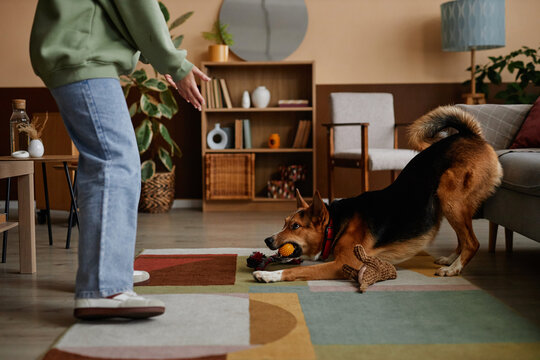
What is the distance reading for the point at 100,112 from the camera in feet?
5.40

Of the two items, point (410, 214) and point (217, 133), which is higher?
point (217, 133)

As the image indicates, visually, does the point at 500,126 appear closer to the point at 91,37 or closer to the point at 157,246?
the point at 157,246

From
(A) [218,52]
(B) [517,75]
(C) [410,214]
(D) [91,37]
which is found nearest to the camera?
(D) [91,37]

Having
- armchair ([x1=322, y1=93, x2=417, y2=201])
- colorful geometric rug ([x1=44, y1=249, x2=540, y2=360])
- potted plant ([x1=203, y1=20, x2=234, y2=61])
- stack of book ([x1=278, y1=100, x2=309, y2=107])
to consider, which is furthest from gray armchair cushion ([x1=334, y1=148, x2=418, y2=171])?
potted plant ([x1=203, y1=20, x2=234, y2=61])

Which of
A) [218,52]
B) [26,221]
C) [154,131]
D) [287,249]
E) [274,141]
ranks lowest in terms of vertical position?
[287,249]

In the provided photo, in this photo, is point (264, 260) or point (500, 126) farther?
point (500, 126)

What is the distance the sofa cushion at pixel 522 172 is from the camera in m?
2.19

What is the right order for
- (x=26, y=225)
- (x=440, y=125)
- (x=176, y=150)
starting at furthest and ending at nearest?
1. (x=176, y=150)
2. (x=440, y=125)
3. (x=26, y=225)

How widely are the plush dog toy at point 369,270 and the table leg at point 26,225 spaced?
1404 mm

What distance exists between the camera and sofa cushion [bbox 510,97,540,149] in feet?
9.55

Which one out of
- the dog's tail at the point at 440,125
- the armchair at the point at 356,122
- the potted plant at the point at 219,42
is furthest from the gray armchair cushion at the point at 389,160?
the potted plant at the point at 219,42

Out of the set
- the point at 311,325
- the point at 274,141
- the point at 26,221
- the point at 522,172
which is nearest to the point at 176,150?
the point at 274,141

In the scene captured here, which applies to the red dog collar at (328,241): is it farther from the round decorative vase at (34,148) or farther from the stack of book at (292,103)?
the stack of book at (292,103)

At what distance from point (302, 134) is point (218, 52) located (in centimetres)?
104
